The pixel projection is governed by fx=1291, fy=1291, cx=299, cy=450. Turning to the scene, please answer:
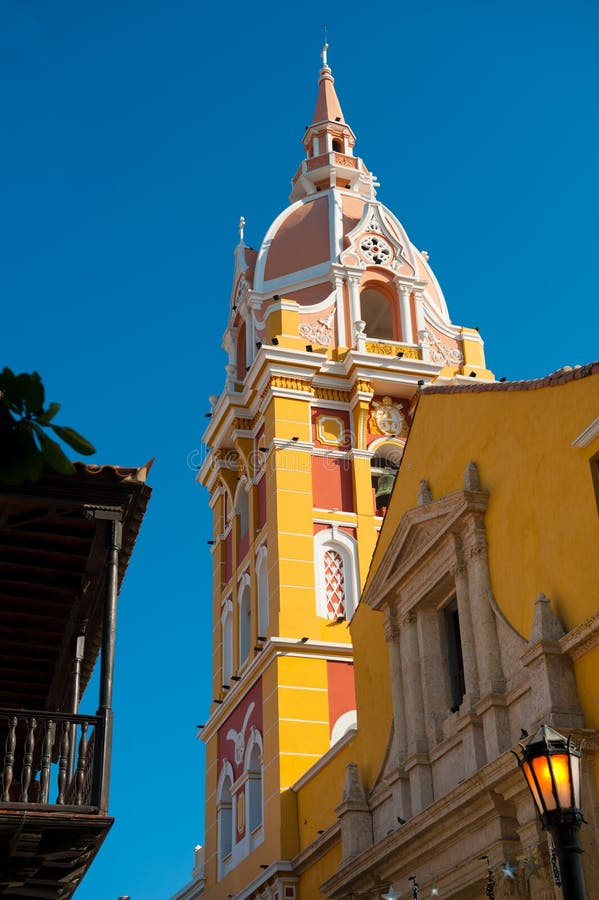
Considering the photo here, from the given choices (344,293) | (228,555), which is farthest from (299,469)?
(344,293)

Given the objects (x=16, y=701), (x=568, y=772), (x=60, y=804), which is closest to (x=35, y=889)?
(x=60, y=804)

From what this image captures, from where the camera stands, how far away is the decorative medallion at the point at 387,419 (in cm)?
2648

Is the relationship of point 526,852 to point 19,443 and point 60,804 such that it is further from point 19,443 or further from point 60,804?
point 19,443

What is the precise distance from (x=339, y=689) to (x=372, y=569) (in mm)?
5002

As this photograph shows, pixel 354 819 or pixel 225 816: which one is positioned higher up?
pixel 225 816

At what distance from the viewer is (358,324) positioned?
89.0 ft

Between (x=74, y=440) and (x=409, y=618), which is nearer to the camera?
(x=74, y=440)

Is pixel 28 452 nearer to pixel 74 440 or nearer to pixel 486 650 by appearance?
pixel 74 440

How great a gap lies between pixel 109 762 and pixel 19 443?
18.2 feet

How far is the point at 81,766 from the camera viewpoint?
31.3 feet

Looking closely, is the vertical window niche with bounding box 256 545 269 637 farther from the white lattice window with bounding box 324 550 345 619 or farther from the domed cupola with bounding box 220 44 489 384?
the domed cupola with bounding box 220 44 489 384

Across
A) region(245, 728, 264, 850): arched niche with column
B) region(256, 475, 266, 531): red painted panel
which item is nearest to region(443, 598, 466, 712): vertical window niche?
region(245, 728, 264, 850): arched niche with column

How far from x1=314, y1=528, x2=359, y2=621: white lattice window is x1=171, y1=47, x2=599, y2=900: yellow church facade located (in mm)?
43

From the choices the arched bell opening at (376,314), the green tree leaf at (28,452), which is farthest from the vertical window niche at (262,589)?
the green tree leaf at (28,452)
